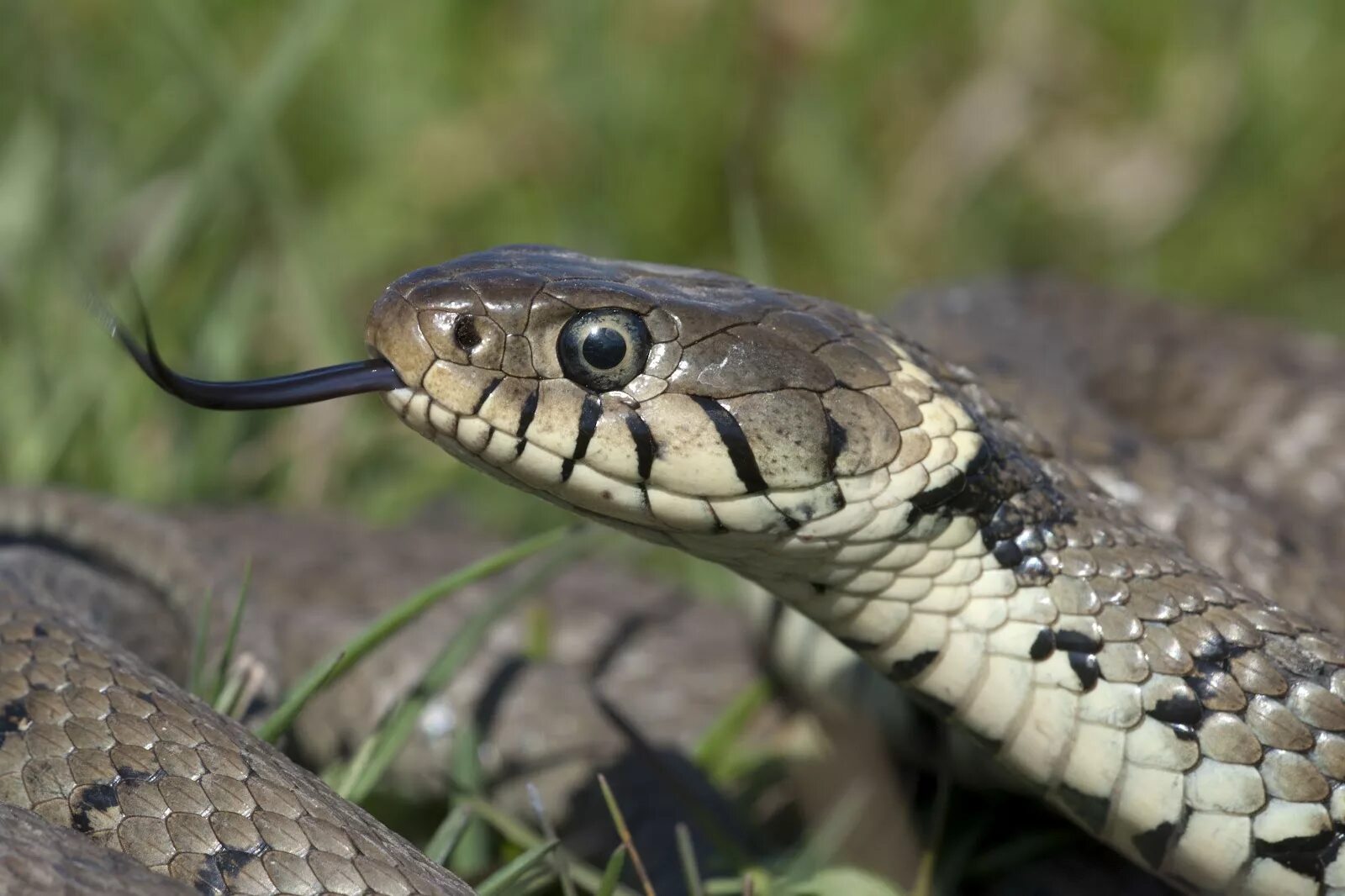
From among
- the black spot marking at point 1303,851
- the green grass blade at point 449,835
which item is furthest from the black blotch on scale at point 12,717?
the black spot marking at point 1303,851

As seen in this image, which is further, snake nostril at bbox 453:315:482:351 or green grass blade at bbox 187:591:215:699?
green grass blade at bbox 187:591:215:699

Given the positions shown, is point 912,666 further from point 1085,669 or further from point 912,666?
point 1085,669

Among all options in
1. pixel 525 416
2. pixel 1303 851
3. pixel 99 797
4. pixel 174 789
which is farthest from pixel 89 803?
pixel 1303 851

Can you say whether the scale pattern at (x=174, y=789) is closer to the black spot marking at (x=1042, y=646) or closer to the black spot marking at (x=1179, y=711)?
the black spot marking at (x=1042, y=646)

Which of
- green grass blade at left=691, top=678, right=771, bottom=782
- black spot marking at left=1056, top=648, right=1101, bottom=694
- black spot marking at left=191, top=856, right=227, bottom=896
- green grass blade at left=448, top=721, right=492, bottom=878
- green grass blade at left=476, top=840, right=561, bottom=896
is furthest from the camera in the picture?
green grass blade at left=691, top=678, right=771, bottom=782

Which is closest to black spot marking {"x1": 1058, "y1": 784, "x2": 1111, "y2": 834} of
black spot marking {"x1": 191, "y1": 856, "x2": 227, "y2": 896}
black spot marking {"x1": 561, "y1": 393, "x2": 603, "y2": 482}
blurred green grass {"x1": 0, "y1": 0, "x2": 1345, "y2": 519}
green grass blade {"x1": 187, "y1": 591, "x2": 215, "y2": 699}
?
black spot marking {"x1": 561, "y1": 393, "x2": 603, "y2": 482}

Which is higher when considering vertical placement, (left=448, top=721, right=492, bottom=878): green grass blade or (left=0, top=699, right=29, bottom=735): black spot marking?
(left=448, top=721, right=492, bottom=878): green grass blade

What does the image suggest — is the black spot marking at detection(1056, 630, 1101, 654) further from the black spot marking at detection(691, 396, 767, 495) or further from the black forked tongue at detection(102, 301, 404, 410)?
the black forked tongue at detection(102, 301, 404, 410)
